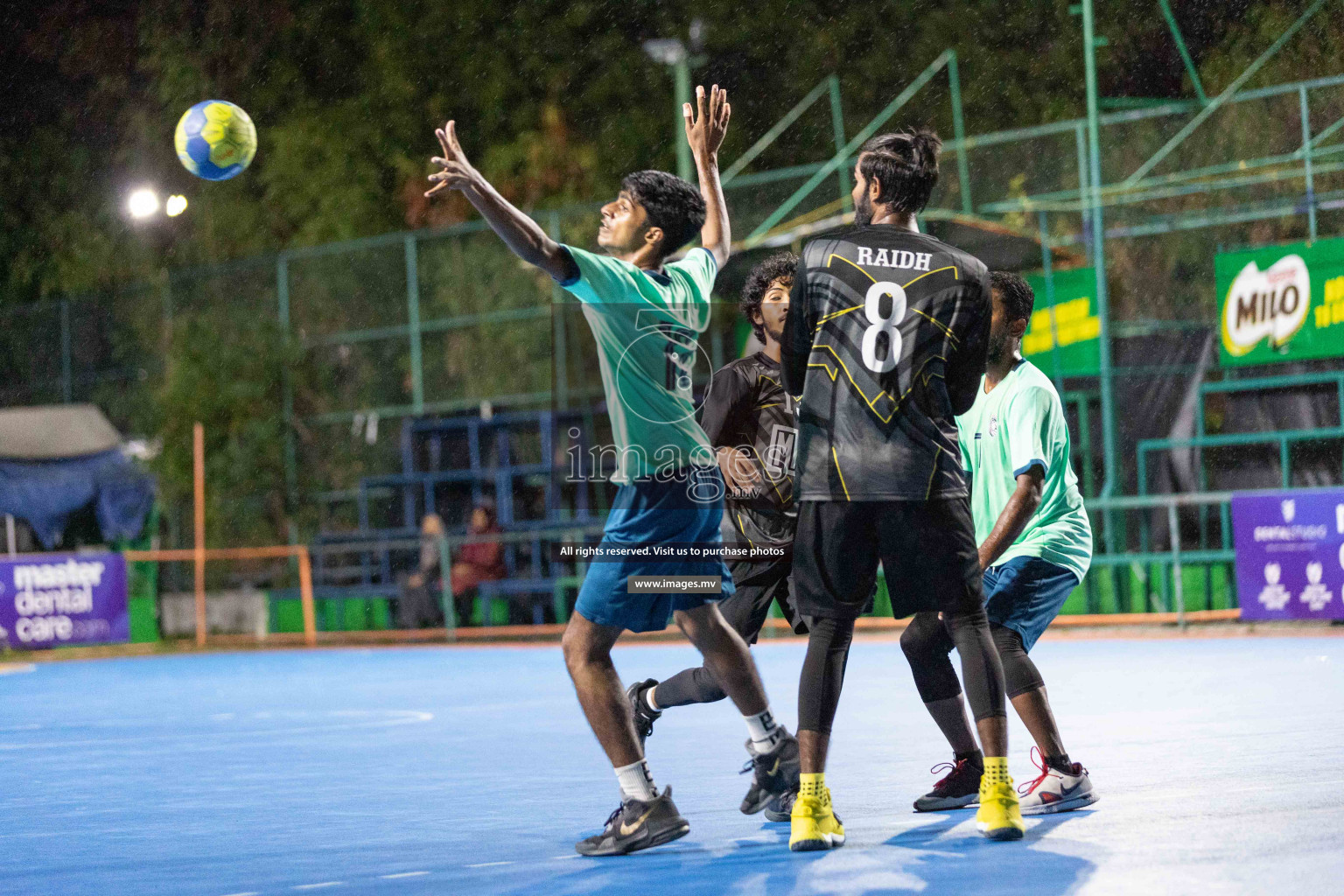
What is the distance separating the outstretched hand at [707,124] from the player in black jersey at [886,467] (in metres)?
0.93

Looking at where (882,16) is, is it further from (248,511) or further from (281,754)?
(281,754)

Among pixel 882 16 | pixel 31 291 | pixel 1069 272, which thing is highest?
pixel 882 16

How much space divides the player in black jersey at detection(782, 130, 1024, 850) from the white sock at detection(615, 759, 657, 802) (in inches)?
19.3

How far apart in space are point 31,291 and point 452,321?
15.3m

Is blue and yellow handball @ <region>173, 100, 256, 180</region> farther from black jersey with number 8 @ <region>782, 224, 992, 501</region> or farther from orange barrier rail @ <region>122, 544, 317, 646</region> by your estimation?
orange barrier rail @ <region>122, 544, 317, 646</region>

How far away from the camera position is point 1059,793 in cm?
591

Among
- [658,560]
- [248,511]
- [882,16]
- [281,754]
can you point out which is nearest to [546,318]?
[248,511]

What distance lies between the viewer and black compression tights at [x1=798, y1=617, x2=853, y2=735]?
5.27 m

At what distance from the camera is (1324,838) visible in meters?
5.02

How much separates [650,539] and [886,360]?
0.97m

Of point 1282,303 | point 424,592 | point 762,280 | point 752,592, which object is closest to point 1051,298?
point 1282,303

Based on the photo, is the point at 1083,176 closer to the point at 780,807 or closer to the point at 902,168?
the point at 902,168

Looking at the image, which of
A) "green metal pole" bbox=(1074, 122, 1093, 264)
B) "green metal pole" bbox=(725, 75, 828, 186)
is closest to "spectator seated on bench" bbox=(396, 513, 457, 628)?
"green metal pole" bbox=(725, 75, 828, 186)

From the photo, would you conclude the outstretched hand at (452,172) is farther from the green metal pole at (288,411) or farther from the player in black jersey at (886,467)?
the green metal pole at (288,411)
